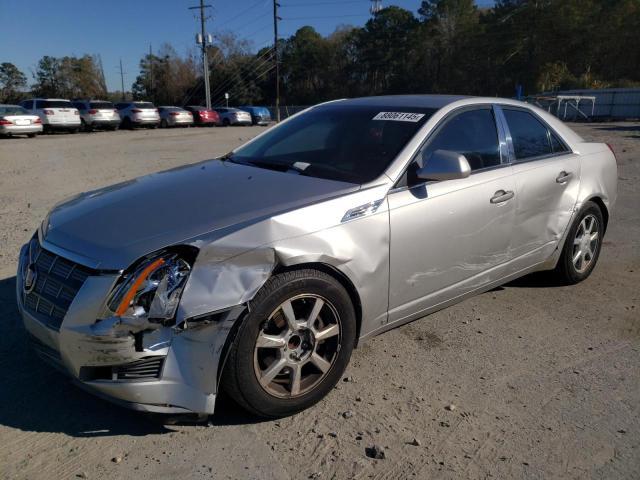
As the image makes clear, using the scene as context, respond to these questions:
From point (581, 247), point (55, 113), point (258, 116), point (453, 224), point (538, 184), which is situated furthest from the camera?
point (258, 116)

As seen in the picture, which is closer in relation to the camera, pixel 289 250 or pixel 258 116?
pixel 289 250

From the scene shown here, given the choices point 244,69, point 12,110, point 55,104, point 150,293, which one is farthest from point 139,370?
point 244,69

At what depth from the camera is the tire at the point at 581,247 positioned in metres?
4.59

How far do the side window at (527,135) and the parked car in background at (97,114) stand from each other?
28223 millimetres

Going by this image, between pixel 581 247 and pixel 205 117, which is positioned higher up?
pixel 581 247

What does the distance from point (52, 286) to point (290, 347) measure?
1.20 metres

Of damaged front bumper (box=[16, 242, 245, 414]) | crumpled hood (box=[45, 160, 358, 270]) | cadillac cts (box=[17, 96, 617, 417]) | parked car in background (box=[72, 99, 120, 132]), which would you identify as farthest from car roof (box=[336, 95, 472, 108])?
parked car in background (box=[72, 99, 120, 132])

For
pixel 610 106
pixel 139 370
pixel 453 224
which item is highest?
pixel 453 224

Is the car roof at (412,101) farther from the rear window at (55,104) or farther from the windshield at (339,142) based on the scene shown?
the rear window at (55,104)

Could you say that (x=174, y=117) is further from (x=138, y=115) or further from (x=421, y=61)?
(x=421, y=61)

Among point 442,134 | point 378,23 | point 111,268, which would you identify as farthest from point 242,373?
point 378,23

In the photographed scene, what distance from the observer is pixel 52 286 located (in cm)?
266

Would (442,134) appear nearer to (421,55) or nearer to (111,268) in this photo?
(111,268)

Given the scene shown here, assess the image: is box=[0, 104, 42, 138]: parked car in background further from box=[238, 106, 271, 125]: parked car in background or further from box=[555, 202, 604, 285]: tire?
box=[555, 202, 604, 285]: tire
